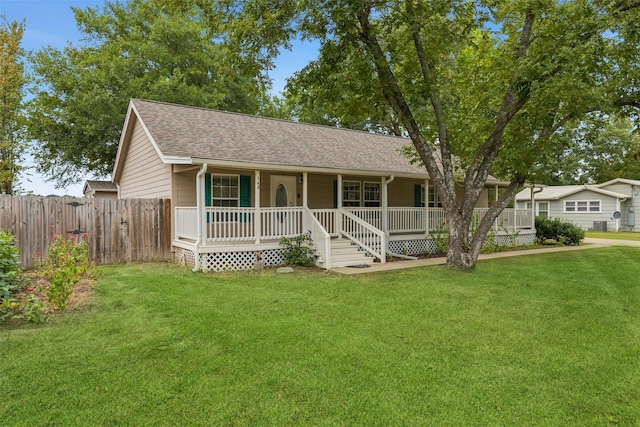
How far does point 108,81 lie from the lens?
2142cm

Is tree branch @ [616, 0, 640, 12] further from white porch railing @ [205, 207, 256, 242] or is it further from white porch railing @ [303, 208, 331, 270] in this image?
white porch railing @ [205, 207, 256, 242]

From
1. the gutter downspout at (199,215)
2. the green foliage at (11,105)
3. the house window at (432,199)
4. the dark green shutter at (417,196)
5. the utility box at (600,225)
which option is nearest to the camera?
the gutter downspout at (199,215)

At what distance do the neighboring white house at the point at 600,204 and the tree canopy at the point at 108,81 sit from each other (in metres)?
22.9

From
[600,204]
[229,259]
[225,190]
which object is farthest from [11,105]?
[600,204]

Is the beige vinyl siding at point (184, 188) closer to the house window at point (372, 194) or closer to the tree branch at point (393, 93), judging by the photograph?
the tree branch at point (393, 93)

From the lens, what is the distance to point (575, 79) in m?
7.43

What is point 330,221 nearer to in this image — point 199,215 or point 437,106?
point 199,215

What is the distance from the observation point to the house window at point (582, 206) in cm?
2711

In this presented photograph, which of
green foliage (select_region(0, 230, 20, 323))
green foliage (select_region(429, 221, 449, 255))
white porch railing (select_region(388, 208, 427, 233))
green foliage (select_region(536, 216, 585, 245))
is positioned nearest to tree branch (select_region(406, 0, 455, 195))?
white porch railing (select_region(388, 208, 427, 233))

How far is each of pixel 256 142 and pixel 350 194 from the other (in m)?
3.75

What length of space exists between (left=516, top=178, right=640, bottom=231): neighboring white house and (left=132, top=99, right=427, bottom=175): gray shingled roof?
16889 millimetres

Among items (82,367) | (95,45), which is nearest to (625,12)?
(82,367)

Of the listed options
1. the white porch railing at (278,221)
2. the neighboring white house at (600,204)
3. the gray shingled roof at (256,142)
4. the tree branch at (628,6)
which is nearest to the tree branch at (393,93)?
the gray shingled roof at (256,142)

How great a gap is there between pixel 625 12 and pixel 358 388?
876cm
